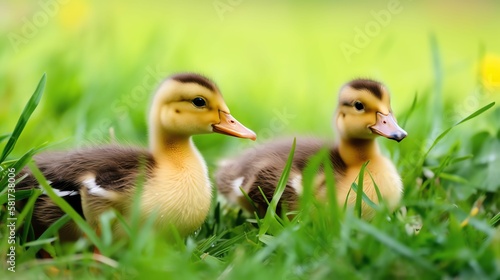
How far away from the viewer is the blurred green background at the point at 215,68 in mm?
4711

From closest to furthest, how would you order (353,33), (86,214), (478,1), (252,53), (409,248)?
→ (409,248) < (86,214) < (252,53) < (353,33) < (478,1)

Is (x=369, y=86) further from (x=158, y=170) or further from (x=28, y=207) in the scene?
(x=28, y=207)

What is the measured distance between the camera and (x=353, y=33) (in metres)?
8.70

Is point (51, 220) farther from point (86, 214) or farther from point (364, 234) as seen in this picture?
point (364, 234)

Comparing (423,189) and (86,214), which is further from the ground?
(86,214)

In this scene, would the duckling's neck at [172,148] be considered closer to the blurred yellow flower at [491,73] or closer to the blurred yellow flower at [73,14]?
the blurred yellow flower at [491,73]

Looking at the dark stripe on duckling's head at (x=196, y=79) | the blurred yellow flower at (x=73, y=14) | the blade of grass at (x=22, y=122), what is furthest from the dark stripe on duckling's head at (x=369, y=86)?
the blurred yellow flower at (x=73, y=14)

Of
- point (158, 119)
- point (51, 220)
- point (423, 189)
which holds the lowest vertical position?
point (423, 189)

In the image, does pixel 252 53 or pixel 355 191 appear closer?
pixel 355 191

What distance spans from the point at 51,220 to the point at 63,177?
0.54ft

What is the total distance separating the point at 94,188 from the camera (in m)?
3.03

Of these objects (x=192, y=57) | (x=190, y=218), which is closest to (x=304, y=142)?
(x=190, y=218)

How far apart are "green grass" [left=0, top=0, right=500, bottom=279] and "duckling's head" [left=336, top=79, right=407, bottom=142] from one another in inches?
7.4

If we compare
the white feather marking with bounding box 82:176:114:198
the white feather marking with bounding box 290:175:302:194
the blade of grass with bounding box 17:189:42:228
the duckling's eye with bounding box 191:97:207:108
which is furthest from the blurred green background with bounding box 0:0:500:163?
the white feather marking with bounding box 290:175:302:194
